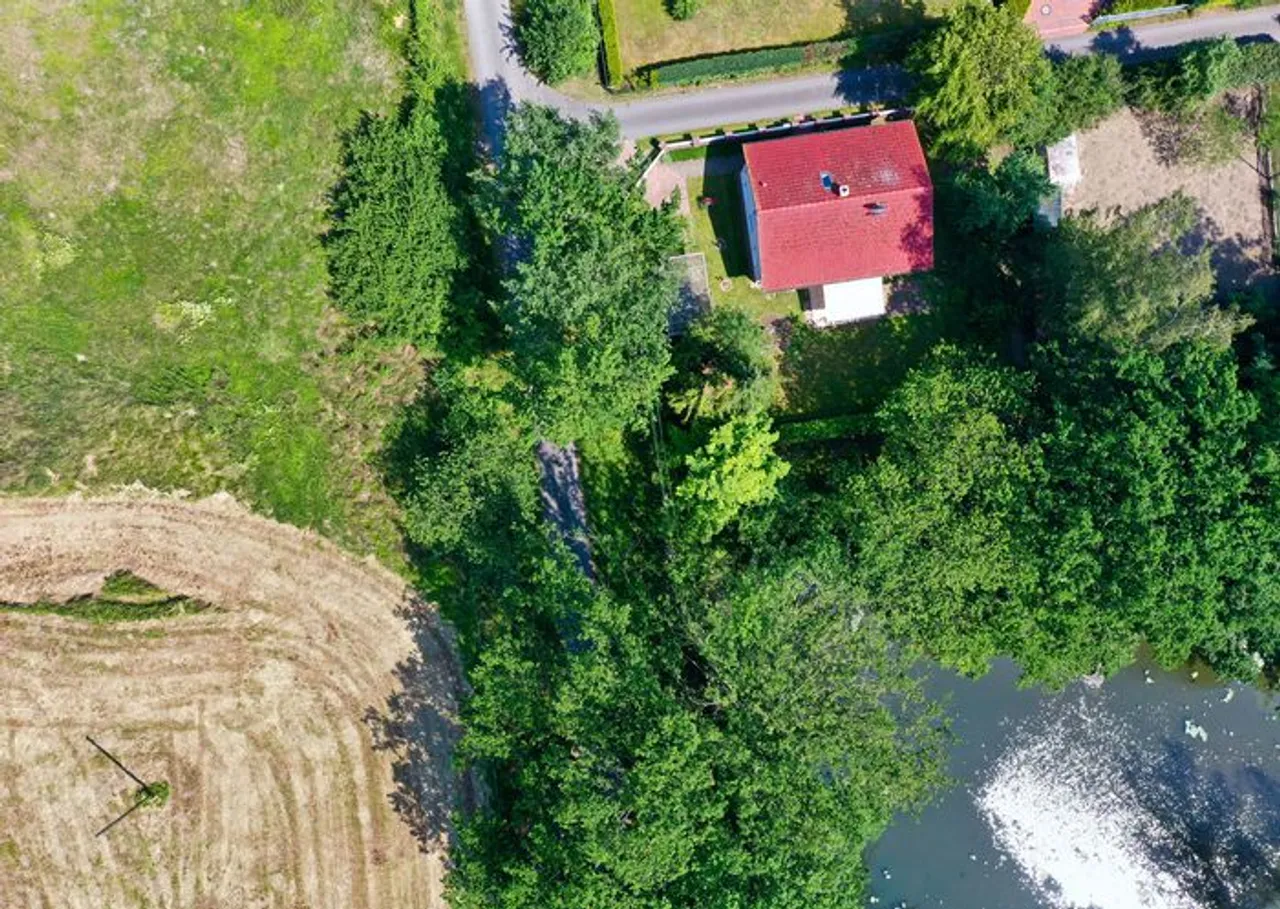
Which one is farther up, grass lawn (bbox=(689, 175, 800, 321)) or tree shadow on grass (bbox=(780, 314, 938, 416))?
grass lawn (bbox=(689, 175, 800, 321))

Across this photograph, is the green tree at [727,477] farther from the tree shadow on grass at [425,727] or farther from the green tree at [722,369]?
the tree shadow on grass at [425,727]

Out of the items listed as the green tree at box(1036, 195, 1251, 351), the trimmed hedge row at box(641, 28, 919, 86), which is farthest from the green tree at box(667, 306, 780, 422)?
the green tree at box(1036, 195, 1251, 351)

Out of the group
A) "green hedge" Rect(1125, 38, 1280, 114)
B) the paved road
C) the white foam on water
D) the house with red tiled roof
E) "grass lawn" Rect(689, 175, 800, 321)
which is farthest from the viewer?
the white foam on water

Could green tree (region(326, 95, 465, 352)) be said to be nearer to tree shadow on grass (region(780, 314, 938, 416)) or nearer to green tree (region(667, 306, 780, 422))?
green tree (region(667, 306, 780, 422))

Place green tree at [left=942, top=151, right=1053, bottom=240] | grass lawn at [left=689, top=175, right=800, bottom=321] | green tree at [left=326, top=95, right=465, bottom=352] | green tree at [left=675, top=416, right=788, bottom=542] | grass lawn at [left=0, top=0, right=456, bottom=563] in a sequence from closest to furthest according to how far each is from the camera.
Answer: green tree at [left=675, top=416, right=788, bottom=542] → green tree at [left=326, top=95, right=465, bottom=352] → grass lawn at [left=0, top=0, right=456, bottom=563] → green tree at [left=942, top=151, right=1053, bottom=240] → grass lawn at [left=689, top=175, right=800, bottom=321]

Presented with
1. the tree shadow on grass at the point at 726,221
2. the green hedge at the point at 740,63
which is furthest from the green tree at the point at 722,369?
the green hedge at the point at 740,63

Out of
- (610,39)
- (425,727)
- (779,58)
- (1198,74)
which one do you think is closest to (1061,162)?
(1198,74)

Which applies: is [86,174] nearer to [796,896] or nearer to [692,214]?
[692,214]

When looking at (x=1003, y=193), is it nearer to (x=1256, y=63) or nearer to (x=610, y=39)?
(x=1256, y=63)
